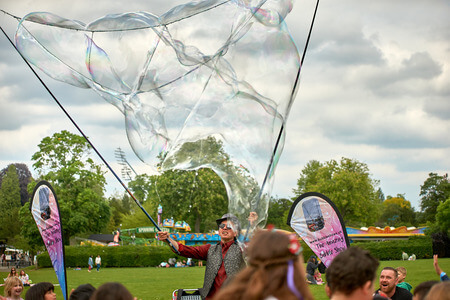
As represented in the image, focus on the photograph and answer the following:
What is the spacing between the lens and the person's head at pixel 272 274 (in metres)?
2.44

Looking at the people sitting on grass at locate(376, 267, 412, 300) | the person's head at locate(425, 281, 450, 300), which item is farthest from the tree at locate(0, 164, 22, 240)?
the person's head at locate(425, 281, 450, 300)

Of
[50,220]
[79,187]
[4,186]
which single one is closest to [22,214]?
[79,187]

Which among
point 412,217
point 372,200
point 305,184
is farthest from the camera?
point 412,217

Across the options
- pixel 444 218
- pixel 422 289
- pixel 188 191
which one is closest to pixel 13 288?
pixel 422 289

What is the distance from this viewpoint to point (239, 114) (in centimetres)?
930

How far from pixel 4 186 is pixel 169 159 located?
8112 cm

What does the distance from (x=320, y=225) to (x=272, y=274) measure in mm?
7443

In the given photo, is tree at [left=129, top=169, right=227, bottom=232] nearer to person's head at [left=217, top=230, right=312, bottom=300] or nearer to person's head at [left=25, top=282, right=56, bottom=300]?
person's head at [left=25, top=282, right=56, bottom=300]

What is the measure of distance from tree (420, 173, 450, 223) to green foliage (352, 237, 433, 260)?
43.3m

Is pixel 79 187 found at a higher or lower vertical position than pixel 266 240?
higher

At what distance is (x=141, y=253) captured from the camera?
47.4 meters

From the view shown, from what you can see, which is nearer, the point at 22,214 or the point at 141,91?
the point at 141,91

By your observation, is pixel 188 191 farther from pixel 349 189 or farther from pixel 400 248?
pixel 349 189

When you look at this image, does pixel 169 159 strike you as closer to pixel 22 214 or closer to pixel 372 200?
pixel 22 214
